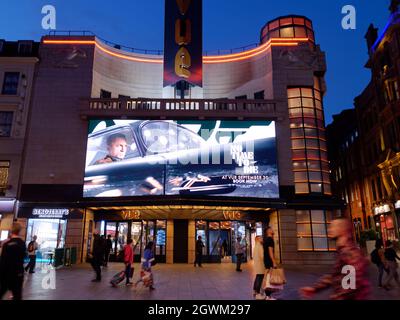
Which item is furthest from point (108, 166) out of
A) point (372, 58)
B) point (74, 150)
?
point (372, 58)

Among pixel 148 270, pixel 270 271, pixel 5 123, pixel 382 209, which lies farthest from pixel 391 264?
pixel 5 123

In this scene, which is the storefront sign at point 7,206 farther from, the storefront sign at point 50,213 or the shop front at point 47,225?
the storefront sign at point 50,213

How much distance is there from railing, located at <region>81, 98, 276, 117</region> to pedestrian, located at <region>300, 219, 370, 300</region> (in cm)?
2200

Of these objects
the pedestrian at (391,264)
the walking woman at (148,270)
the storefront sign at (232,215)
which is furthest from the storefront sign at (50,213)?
the pedestrian at (391,264)

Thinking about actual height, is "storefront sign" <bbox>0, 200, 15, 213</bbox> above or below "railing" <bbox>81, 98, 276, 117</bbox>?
below

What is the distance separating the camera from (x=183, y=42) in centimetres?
2891

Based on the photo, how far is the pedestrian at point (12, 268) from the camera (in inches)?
267

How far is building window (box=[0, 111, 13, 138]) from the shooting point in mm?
Result: 26469

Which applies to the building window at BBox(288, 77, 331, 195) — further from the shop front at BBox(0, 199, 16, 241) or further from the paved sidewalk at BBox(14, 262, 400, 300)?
the shop front at BBox(0, 199, 16, 241)

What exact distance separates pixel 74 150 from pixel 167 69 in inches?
394

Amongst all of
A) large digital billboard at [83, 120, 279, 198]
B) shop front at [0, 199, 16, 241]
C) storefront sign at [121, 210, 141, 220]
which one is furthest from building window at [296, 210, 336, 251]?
shop front at [0, 199, 16, 241]

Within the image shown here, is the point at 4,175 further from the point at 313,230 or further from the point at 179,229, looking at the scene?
the point at 313,230

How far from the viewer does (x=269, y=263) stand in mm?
9953

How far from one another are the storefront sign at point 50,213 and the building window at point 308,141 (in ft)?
57.4
